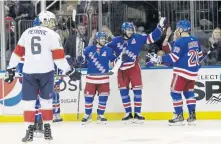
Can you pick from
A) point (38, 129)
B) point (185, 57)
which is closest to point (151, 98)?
point (185, 57)

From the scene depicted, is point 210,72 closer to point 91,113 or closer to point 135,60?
point 135,60

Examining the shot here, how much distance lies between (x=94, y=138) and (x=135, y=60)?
70.2 inches

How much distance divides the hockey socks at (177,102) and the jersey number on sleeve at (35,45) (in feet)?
7.63

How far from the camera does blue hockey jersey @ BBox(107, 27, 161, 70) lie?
8.14 metres

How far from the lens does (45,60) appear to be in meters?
6.02

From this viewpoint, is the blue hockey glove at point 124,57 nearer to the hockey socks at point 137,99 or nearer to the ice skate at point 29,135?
the hockey socks at point 137,99

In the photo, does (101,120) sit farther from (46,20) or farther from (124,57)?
(46,20)

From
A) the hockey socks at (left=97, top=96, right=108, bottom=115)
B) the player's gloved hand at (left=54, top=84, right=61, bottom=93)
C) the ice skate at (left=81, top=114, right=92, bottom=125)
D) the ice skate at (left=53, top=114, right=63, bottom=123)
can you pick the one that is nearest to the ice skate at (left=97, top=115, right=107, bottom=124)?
the hockey socks at (left=97, top=96, right=108, bottom=115)

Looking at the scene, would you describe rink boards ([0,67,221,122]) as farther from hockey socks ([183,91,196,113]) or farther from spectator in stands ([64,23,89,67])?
hockey socks ([183,91,196,113])

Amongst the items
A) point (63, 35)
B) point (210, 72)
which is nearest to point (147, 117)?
point (210, 72)

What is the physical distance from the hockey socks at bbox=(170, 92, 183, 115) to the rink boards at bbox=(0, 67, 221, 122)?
0.65m

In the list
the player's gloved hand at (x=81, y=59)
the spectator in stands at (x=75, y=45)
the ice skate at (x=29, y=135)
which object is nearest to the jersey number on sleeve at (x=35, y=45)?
the ice skate at (x=29, y=135)

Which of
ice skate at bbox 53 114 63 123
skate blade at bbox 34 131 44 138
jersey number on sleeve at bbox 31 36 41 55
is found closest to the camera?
jersey number on sleeve at bbox 31 36 41 55

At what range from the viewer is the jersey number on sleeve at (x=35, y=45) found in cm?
602
